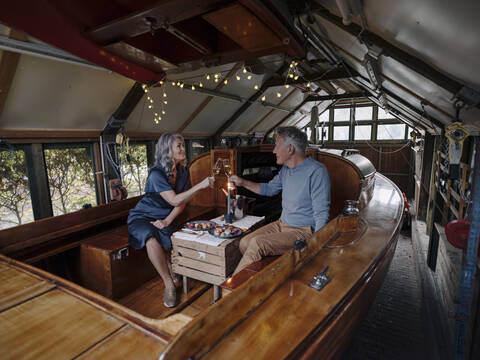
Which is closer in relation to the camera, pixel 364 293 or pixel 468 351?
pixel 364 293

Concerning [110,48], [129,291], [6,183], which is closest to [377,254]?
[110,48]

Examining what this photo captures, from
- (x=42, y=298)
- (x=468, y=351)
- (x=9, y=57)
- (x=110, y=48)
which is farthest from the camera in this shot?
(x=9, y=57)

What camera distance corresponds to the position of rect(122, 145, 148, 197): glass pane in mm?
6180

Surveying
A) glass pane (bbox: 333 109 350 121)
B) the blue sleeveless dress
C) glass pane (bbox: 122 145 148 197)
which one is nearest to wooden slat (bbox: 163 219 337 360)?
the blue sleeveless dress

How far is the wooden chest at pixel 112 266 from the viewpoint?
103 inches

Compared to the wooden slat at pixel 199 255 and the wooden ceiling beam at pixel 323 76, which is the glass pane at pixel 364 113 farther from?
the wooden slat at pixel 199 255

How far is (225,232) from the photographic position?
A: 2.25m

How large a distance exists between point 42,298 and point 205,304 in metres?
1.69

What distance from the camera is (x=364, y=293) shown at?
4.39ft

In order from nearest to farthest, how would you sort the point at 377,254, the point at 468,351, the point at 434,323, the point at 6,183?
the point at 377,254, the point at 468,351, the point at 434,323, the point at 6,183

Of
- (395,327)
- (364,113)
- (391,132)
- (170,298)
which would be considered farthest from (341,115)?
(170,298)

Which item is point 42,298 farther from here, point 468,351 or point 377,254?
point 468,351

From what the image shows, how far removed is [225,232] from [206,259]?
1.05ft

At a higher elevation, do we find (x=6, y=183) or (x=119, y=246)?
(x=6, y=183)
